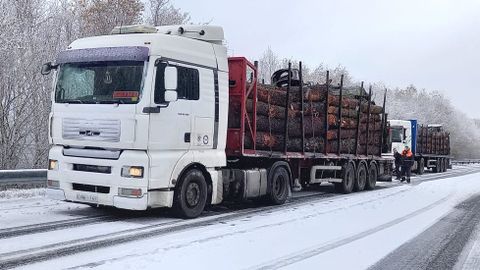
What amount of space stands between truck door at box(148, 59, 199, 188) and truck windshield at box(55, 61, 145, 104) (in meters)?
0.34

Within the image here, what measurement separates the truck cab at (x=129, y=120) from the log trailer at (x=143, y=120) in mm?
16

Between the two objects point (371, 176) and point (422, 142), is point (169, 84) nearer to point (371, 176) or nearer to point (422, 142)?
point (371, 176)

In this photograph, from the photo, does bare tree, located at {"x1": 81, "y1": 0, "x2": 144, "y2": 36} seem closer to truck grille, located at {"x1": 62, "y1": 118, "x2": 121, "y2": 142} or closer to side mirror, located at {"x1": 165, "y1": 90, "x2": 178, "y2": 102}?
truck grille, located at {"x1": 62, "y1": 118, "x2": 121, "y2": 142}

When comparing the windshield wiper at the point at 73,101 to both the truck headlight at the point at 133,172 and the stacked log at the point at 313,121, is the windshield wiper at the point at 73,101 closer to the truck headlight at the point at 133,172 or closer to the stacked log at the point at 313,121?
the truck headlight at the point at 133,172

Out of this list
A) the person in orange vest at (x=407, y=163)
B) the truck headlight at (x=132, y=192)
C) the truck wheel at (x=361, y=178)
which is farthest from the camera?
the person in orange vest at (x=407, y=163)

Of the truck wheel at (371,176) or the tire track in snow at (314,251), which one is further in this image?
the truck wheel at (371,176)

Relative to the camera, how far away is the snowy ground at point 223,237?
19.1 feet

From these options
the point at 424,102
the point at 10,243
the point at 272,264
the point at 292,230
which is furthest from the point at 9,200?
the point at 424,102

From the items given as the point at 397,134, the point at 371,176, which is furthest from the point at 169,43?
the point at 397,134

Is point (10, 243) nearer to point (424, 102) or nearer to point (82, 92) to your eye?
point (82, 92)

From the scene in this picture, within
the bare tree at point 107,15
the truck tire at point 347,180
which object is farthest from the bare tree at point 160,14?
the truck tire at point 347,180

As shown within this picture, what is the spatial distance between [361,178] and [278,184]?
532 centimetres

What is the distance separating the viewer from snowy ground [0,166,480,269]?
582 cm

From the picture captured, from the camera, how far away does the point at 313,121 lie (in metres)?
13.2
